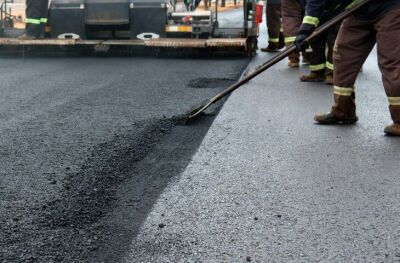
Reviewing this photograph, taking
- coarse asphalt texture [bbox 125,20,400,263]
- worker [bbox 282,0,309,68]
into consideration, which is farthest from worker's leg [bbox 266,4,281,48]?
coarse asphalt texture [bbox 125,20,400,263]

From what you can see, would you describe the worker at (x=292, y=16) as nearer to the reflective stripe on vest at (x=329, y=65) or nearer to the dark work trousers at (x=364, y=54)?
the reflective stripe on vest at (x=329, y=65)

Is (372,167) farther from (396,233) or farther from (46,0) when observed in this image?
(46,0)

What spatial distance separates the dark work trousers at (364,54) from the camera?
4582 mm

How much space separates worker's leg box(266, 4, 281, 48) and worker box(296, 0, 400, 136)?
634 centimetres

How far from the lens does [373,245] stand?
255 centimetres

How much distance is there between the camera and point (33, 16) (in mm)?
10406

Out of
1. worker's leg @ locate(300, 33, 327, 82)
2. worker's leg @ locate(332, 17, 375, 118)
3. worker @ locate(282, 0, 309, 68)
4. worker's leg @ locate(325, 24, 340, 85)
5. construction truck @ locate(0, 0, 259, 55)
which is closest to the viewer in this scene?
worker's leg @ locate(332, 17, 375, 118)

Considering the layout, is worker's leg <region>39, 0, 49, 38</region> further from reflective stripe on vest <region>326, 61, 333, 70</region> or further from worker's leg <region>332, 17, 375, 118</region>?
worker's leg <region>332, 17, 375, 118</region>

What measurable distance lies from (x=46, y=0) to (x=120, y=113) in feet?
19.4

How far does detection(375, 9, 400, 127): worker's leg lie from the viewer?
457 centimetres

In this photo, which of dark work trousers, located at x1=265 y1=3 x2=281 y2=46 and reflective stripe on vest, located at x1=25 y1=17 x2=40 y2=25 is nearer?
reflective stripe on vest, located at x1=25 y1=17 x2=40 y2=25

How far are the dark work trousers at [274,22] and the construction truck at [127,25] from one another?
0.93 m

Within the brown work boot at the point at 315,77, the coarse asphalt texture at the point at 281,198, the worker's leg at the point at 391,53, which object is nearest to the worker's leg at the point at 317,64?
the brown work boot at the point at 315,77

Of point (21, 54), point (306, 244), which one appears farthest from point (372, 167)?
point (21, 54)
